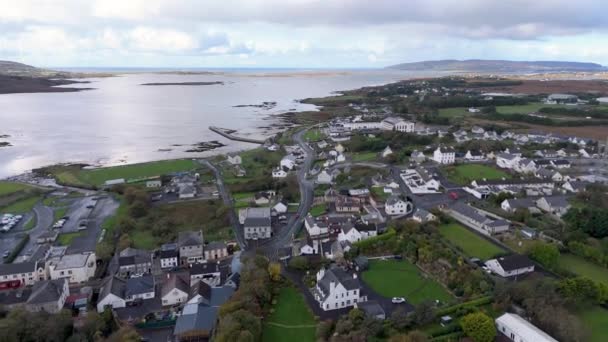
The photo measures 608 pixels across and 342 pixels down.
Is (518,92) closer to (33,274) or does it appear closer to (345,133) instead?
(345,133)

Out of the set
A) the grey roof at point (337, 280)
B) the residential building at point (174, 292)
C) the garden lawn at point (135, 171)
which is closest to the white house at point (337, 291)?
the grey roof at point (337, 280)

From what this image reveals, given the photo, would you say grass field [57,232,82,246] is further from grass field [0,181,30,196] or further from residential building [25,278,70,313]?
grass field [0,181,30,196]

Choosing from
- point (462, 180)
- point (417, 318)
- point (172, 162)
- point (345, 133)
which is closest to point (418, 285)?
point (417, 318)

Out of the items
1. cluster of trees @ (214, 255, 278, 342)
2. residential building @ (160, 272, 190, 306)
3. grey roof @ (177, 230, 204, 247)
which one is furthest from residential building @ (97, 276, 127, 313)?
cluster of trees @ (214, 255, 278, 342)

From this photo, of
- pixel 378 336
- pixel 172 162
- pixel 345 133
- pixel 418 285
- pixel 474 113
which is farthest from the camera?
pixel 474 113

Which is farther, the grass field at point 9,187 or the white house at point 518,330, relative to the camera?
the grass field at point 9,187

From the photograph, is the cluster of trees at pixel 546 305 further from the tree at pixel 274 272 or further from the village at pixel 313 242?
the tree at pixel 274 272
